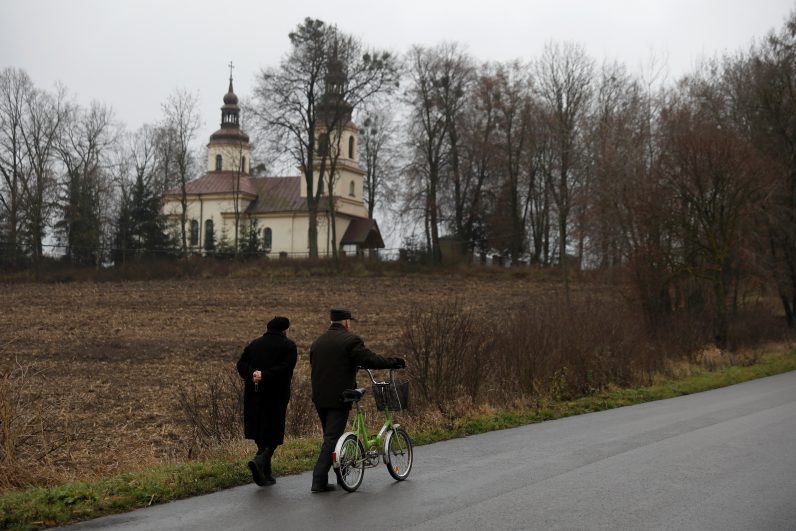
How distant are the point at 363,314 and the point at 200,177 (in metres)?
53.2

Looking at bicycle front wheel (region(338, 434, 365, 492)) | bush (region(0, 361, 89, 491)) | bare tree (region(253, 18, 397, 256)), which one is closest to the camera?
bicycle front wheel (region(338, 434, 365, 492))

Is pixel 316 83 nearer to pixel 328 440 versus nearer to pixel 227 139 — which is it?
pixel 227 139

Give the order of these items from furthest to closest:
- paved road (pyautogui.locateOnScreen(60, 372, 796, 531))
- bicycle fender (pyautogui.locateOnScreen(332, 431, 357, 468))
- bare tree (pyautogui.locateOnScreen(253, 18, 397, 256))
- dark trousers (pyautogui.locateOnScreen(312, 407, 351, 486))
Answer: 1. bare tree (pyautogui.locateOnScreen(253, 18, 397, 256))
2. dark trousers (pyautogui.locateOnScreen(312, 407, 351, 486))
3. bicycle fender (pyautogui.locateOnScreen(332, 431, 357, 468))
4. paved road (pyautogui.locateOnScreen(60, 372, 796, 531))

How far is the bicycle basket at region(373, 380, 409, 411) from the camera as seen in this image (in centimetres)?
984

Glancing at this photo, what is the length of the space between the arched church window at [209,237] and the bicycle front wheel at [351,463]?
6867cm

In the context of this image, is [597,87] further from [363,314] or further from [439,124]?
[363,314]

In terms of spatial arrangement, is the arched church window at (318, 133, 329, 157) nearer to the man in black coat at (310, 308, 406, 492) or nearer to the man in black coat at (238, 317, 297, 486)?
the man in black coat at (238, 317, 297, 486)

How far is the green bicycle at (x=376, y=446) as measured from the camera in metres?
9.51

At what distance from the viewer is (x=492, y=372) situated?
20.6m

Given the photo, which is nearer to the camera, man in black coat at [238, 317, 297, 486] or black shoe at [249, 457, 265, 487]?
black shoe at [249, 457, 265, 487]

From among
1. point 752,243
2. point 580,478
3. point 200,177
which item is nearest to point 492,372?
point 580,478

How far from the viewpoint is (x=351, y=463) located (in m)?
9.62

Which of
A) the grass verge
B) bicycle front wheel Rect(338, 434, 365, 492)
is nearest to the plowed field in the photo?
the grass verge

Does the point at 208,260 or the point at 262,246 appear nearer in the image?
the point at 208,260
